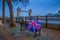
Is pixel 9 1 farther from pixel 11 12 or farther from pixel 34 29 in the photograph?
pixel 34 29

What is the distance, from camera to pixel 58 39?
5.54 meters

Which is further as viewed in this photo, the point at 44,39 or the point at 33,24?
the point at 33,24

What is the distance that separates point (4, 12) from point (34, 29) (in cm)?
1220

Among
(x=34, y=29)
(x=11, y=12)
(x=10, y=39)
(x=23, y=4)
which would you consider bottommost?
(x=10, y=39)

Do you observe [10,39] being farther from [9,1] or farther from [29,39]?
[9,1]

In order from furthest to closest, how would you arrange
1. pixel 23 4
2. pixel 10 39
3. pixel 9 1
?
pixel 23 4, pixel 9 1, pixel 10 39

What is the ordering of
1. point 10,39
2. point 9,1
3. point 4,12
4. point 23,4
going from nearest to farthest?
point 10,39, point 9,1, point 23,4, point 4,12

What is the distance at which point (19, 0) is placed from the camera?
12789 mm

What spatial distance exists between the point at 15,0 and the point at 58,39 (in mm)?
8446

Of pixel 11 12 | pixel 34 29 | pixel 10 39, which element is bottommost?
pixel 10 39

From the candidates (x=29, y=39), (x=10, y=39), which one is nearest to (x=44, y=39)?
(x=29, y=39)

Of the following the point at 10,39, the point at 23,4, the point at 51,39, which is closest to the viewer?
the point at 51,39

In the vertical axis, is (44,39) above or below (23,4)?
below

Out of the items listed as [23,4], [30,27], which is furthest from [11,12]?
[30,27]
